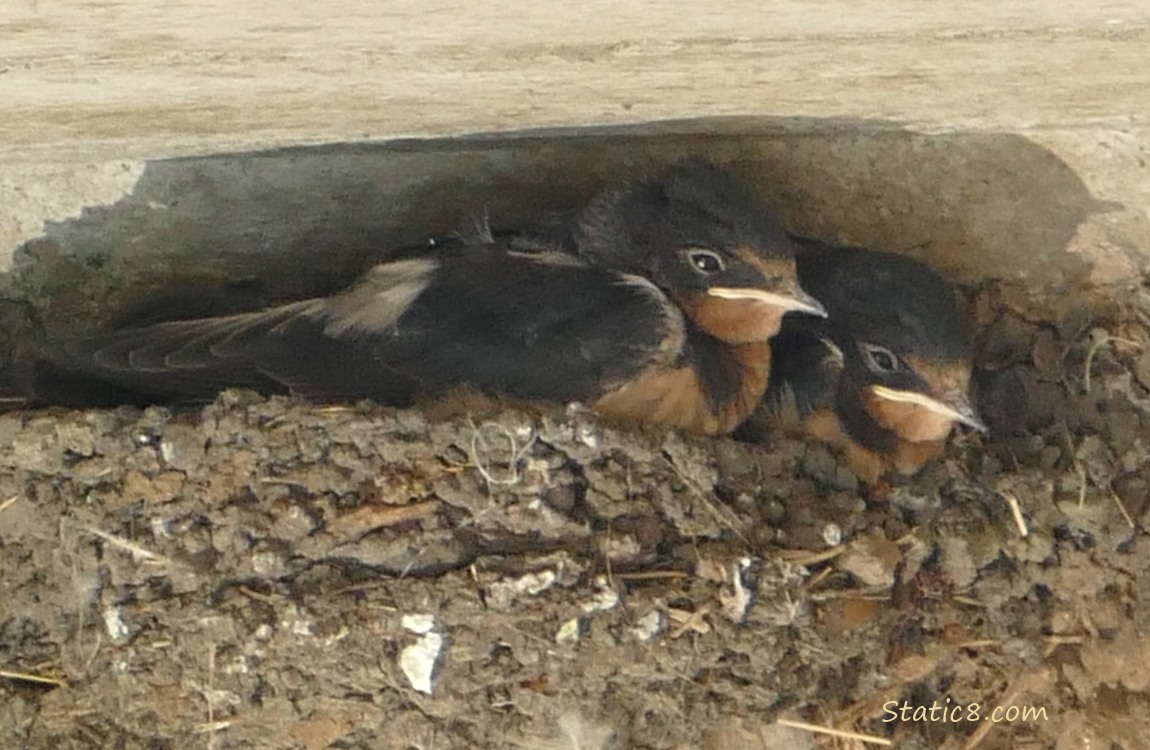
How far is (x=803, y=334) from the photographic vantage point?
10.1 ft

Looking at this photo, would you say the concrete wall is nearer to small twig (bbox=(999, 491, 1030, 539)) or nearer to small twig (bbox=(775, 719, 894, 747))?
small twig (bbox=(999, 491, 1030, 539))

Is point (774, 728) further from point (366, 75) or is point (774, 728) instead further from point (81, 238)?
point (81, 238)

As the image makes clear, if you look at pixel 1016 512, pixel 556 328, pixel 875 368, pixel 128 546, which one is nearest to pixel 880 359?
pixel 875 368

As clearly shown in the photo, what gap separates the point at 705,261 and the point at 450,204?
54 cm

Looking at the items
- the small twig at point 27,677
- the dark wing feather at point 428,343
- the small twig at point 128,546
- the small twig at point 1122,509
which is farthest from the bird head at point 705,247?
the small twig at point 27,677

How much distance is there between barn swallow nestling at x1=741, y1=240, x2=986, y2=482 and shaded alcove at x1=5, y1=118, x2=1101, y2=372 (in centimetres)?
17

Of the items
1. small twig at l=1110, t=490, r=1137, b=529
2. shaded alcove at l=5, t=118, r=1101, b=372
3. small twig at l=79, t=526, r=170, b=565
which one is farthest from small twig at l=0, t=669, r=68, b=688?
small twig at l=1110, t=490, r=1137, b=529

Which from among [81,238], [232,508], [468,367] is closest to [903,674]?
[468,367]

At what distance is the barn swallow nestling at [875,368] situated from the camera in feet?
9.47

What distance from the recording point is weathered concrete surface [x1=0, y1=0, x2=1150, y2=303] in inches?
79.1

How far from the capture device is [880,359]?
9.72 feet

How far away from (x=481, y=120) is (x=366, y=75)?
42 cm

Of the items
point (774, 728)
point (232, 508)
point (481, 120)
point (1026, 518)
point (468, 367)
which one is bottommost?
point (774, 728)

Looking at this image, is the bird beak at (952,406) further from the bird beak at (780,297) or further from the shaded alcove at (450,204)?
the shaded alcove at (450,204)
